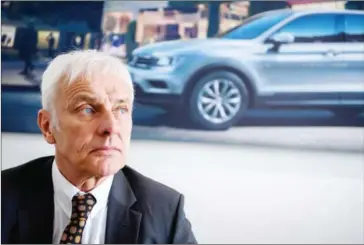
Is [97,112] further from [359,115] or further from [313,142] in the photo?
[359,115]

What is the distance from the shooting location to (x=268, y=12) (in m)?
2.29

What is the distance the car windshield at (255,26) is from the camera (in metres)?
2.29

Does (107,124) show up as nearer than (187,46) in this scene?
Yes

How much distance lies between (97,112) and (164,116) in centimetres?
31

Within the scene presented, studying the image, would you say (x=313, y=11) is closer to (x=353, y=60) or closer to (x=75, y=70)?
(x=353, y=60)

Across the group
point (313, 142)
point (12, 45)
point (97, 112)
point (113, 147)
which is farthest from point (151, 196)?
point (12, 45)

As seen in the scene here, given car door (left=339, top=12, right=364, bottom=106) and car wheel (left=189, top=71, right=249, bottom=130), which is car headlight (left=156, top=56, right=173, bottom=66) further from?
car door (left=339, top=12, right=364, bottom=106)

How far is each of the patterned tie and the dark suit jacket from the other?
0.07m

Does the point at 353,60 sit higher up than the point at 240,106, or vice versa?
the point at 353,60

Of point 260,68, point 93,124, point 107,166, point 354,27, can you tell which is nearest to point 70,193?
point 107,166

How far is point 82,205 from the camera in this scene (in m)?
2.20

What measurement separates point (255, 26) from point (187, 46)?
0.30 m

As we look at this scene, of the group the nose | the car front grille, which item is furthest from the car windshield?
the nose

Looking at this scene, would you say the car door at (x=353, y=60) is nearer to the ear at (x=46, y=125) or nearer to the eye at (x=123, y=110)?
the eye at (x=123, y=110)
